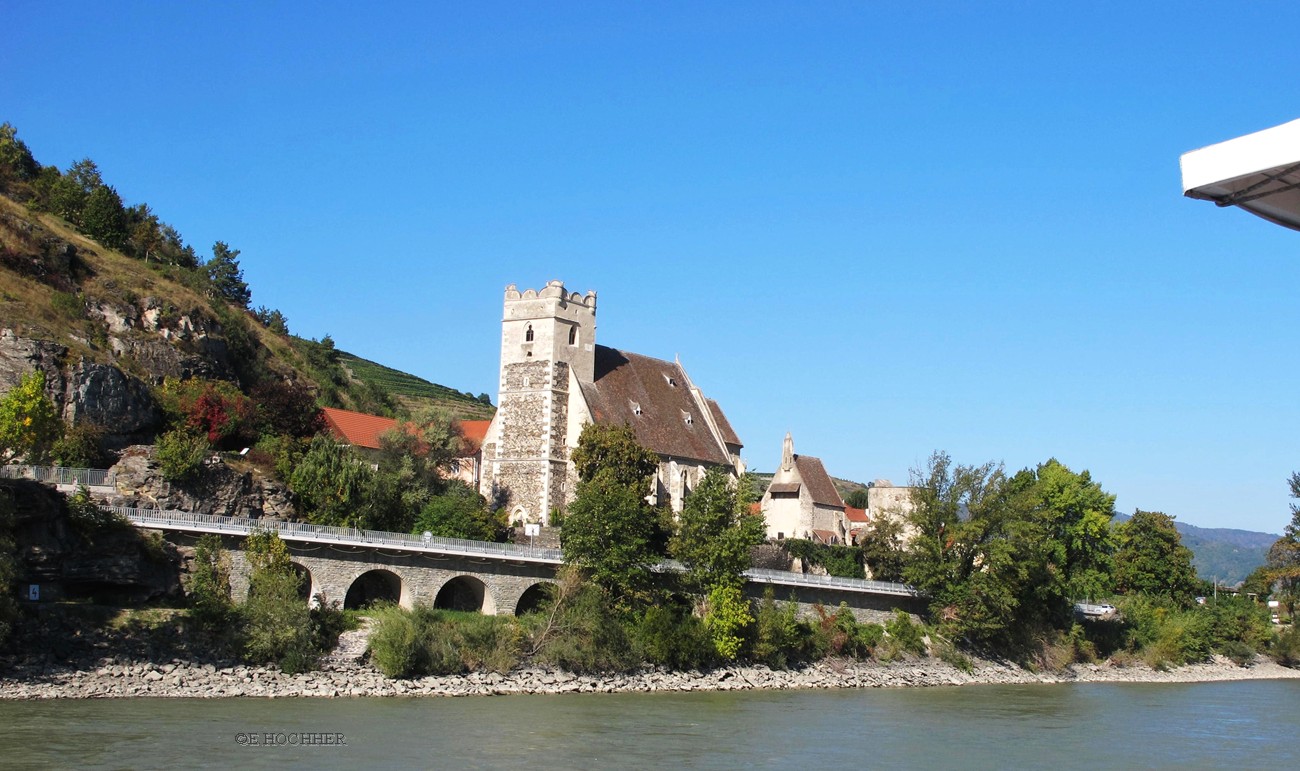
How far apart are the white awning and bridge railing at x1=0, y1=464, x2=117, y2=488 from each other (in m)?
33.4

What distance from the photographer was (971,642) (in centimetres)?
5153

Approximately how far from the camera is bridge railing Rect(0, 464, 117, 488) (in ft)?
112

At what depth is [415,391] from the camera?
107 meters

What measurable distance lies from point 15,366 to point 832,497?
122 ft

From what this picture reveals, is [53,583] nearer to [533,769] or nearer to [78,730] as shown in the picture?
[78,730]

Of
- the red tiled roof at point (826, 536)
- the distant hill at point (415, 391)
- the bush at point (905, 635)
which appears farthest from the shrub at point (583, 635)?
the distant hill at point (415, 391)

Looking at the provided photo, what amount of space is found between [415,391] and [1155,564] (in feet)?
204

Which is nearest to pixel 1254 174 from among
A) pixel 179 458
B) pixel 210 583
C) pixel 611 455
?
pixel 210 583

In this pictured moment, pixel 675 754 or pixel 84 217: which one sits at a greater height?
pixel 84 217

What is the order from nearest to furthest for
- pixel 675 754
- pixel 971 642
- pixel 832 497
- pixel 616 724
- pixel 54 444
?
pixel 675 754, pixel 616 724, pixel 54 444, pixel 971 642, pixel 832 497

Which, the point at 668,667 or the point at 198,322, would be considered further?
the point at 198,322

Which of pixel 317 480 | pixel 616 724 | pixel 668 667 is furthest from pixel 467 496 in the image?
pixel 616 724

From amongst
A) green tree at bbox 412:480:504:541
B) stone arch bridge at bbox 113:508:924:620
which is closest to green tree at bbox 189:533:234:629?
stone arch bridge at bbox 113:508:924:620

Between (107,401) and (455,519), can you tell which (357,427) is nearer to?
(455,519)
